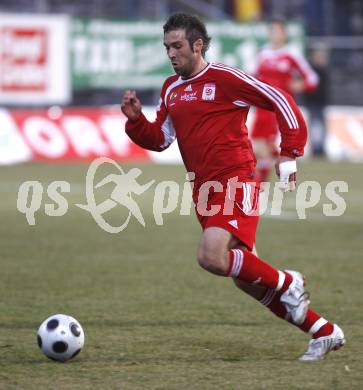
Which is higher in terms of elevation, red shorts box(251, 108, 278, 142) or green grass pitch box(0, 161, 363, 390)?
red shorts box(251, 108, 278, 142)

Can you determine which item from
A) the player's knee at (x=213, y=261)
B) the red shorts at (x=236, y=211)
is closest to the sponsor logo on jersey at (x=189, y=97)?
the red shorts at (x=236, y=211)

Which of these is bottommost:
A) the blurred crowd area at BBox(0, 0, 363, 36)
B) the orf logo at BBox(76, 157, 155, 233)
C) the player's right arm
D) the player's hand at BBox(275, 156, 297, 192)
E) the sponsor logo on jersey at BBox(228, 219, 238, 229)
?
the orf logo at BBox(76, 157, 155, 233)

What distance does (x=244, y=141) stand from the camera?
601cm

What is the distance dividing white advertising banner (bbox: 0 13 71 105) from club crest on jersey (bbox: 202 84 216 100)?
1518 centimetres

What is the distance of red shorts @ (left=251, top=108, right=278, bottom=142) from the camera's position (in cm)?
1448

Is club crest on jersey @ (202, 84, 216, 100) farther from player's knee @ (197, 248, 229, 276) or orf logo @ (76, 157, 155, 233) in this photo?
orf logo @ (76, 157, 155, 233)

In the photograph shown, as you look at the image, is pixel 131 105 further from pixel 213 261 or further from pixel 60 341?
pixel 60 341

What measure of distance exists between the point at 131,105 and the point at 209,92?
45cm

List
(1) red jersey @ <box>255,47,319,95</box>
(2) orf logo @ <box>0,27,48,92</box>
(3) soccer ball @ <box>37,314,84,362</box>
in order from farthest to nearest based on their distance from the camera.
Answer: (2) orf logo @ <box>0,27,48,92</box>, (1) red jersey @ <box>255,47,319,95</box>, (3) soccer ball @ <box>37,314,84,362</box>

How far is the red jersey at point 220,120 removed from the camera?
5824 mm

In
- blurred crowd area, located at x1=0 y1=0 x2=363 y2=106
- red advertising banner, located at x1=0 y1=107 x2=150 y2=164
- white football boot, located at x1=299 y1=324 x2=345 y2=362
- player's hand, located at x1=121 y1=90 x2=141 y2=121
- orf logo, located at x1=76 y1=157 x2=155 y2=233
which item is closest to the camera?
white football boot, located at x1=299 y1=324 x2=345 y2=362

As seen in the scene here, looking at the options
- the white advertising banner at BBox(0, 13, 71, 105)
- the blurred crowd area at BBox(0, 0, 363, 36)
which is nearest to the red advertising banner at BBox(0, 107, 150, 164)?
the white advertising banner at BBox(0, 13, 71, 105)

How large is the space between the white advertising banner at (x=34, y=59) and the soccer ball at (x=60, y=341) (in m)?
15.6

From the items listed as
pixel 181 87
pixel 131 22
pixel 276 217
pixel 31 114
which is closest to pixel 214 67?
pixel 181 87
